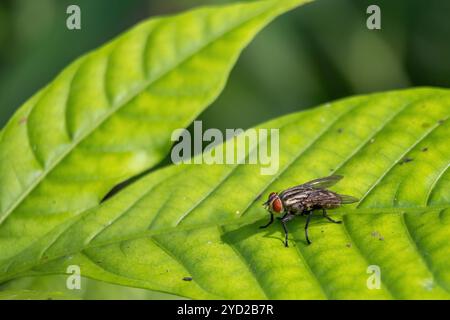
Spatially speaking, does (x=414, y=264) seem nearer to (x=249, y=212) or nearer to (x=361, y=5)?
(x=249, y=212)

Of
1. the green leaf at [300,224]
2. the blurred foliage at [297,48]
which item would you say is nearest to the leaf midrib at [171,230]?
the green leaf at [300,224]

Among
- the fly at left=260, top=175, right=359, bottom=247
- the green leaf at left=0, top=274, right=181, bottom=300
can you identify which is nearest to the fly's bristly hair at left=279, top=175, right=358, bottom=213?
the fly at left=260, top=175, right=359, bottom=247

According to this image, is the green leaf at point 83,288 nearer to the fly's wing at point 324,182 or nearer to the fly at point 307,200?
the fly at point 307,200

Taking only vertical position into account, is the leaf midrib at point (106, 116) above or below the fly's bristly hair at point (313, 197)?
above

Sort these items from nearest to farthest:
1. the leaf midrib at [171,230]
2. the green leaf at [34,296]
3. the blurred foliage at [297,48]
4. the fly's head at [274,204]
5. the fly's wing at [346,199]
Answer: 1. the green leaf at [34,296]
2. the leaf midrib at [171,230]
3. the fly's wing at [346,199]
4. the fly's head at [274,204]
5. the blurred foliage at [297,48]

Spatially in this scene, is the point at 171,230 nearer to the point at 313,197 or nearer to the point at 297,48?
the point at 313,197

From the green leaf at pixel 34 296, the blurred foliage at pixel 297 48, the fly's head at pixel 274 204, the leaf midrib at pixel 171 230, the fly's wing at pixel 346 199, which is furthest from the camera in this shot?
the blurred foliage at pixel 297 48

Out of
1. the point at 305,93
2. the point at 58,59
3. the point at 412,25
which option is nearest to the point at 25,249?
the point at 58,59
